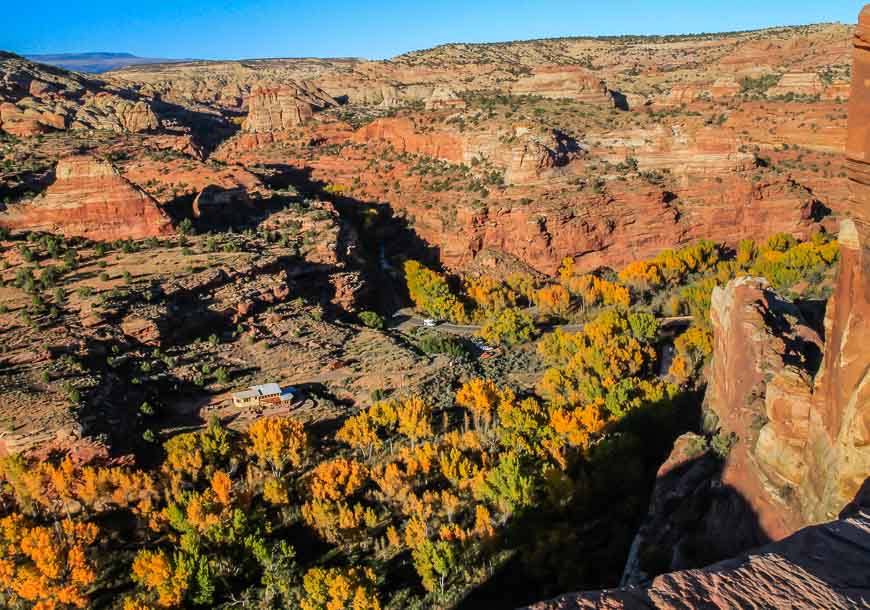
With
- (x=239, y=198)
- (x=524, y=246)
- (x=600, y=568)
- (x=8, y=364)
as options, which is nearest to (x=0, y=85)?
(x=239, y=198)

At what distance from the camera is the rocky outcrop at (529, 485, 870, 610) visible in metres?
5.51

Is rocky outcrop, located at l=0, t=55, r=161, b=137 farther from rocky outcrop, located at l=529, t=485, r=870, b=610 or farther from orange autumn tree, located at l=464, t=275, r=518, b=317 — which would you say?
rocky outcrop, located at l=529, t=485, r=870, b=610

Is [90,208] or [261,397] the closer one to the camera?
[261,397]

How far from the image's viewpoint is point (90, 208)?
149ft

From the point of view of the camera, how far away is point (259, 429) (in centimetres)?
2986

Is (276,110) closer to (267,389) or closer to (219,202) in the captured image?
(219,202)

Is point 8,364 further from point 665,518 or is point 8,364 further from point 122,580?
point 665,518

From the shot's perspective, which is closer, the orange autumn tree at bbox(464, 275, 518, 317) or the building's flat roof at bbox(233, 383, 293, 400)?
the building's flat roof at bbox(233, 383, 293, 400)

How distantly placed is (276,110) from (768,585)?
94.6 metres

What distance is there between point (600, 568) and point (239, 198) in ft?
145

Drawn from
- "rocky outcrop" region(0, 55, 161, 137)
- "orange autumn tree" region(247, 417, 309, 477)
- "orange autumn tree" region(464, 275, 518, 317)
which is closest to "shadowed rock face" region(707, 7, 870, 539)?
"orange autumn tree" region(247, 417, 309, 477)

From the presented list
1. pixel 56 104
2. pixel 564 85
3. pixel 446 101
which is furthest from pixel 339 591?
pixel 564 85

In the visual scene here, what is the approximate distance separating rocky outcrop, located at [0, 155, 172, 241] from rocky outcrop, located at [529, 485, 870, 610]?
47.3 metres

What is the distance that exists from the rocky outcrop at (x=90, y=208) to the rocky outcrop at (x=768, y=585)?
4728 centimetres
